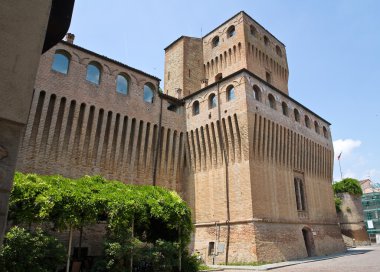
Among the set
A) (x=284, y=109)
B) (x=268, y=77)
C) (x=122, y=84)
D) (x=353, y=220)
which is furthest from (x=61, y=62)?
(x=353, y=220)

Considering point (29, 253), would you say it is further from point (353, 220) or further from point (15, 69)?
point (353, 220)

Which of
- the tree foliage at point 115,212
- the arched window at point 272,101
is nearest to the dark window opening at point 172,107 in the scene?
the arched window at point 272,101

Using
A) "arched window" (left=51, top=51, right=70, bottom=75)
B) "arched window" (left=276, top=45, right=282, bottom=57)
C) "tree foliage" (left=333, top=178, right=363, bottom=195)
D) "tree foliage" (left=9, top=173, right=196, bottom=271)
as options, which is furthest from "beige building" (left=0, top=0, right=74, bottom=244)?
"tree foliage" (left=333, top=178, right=363, bottom=195)

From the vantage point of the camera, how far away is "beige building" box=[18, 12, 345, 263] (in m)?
17.0

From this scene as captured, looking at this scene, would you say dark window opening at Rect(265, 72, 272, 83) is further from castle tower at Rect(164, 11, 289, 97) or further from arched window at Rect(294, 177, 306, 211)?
arched window at Rect(294, 177, 306, 211)

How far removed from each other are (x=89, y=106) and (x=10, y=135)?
16166 mm

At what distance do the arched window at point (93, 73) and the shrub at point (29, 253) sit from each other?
11154 mm

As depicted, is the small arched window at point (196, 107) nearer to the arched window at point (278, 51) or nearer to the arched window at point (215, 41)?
the arched window at point (215, 41)

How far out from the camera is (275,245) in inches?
731

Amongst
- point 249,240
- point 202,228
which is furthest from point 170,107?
point 249,240

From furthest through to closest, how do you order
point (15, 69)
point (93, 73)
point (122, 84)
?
point (122, 84) → point (93, 73) → point (15, 69)

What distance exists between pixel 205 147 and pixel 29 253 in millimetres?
14219

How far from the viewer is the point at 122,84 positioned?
20641 millimetres

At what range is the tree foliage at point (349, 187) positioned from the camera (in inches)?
1495
